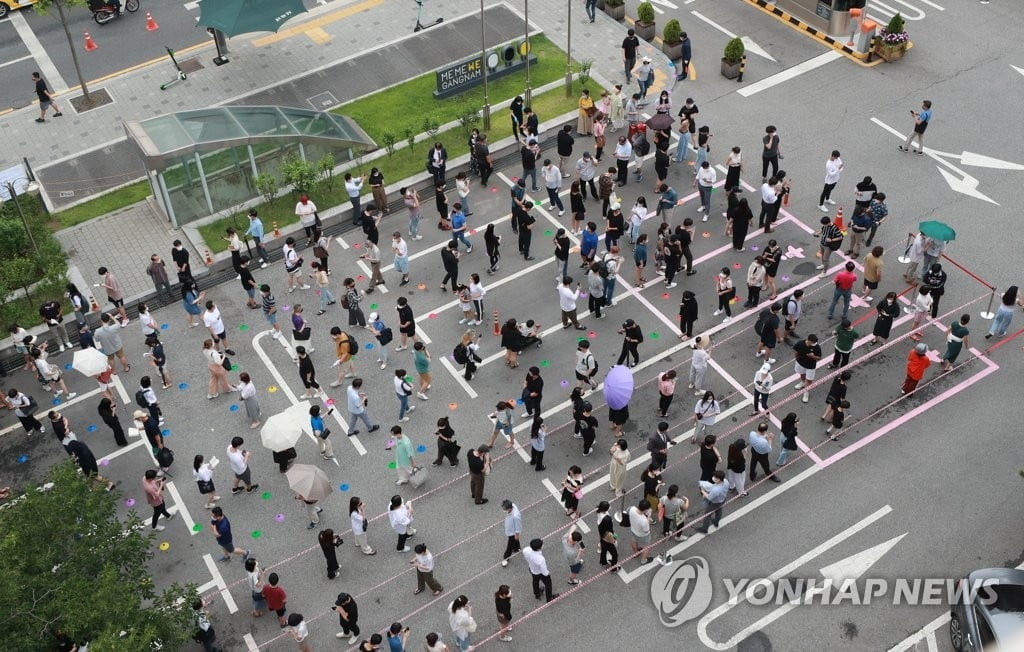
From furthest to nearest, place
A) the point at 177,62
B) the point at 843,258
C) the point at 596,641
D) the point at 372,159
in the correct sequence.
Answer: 1. the point at 177,62
2. the point at 372,159
3. the point at 843,258
4. the point at 596,641

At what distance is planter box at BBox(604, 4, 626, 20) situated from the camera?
1276 inches

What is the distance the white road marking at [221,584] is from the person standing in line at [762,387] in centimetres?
1004

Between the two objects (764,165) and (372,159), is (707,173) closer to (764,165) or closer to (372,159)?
(764,165)

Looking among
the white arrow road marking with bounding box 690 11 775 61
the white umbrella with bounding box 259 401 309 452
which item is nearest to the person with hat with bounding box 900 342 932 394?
the white umbrella with bounding box 259 401 309 452

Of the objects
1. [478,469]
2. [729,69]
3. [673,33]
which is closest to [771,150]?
[729,69]

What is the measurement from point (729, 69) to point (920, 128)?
575 cm

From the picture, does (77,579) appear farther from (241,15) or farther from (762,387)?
(241,15)

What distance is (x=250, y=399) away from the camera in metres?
20.4

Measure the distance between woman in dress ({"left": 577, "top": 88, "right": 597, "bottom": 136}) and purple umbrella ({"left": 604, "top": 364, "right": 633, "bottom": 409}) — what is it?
33.1 ft

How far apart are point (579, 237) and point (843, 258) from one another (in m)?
5.96

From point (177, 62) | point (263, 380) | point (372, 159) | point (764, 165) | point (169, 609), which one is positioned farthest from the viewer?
point (177, 62)

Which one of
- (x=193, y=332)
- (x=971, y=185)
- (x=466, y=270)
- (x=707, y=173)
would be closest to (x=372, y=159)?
(x=466, y=270)

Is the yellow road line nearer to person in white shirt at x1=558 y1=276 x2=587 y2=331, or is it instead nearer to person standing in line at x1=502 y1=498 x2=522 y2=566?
person in white shirt at x1=558 y1=276 x2=587 y2=331

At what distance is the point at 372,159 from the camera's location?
1093 inches
